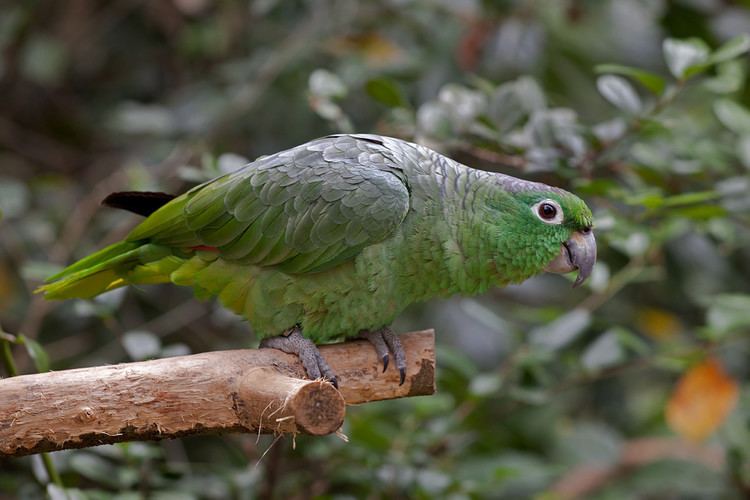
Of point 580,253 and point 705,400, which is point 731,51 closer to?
point 580,253

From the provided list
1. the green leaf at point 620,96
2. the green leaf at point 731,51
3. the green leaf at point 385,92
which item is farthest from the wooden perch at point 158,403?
the green leaf at point 731,51

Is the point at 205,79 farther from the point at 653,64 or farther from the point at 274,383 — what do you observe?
the point at 274,383

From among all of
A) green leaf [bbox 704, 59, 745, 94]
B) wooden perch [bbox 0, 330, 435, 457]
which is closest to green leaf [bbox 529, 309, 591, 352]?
green leaf [bbox 704, 59, 745, 94]

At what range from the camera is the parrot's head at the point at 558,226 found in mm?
1660

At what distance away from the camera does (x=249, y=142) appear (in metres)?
3.05

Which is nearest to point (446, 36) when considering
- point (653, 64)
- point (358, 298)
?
point (653, 64)

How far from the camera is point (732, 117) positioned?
2.22m

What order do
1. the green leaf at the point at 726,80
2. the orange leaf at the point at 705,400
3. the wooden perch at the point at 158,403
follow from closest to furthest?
the wooden perch at the point at 158,403 < the green leaf at the point at 726,80 < the orange leaf at the point at 705,400

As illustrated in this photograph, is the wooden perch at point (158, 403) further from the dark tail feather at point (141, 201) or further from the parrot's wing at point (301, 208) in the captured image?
the dark tail feather at point (141, 201)

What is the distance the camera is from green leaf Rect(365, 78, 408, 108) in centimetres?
213

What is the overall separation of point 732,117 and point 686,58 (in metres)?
0.37

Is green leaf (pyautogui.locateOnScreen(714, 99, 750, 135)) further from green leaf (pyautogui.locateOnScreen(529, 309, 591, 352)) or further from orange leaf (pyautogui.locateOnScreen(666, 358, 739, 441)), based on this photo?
orange leaf (pyautogui.locateOnScreen(666, 358, 739, 441))

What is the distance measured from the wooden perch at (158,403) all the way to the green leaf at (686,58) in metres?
1.13

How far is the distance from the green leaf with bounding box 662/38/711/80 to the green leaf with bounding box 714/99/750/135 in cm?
31
